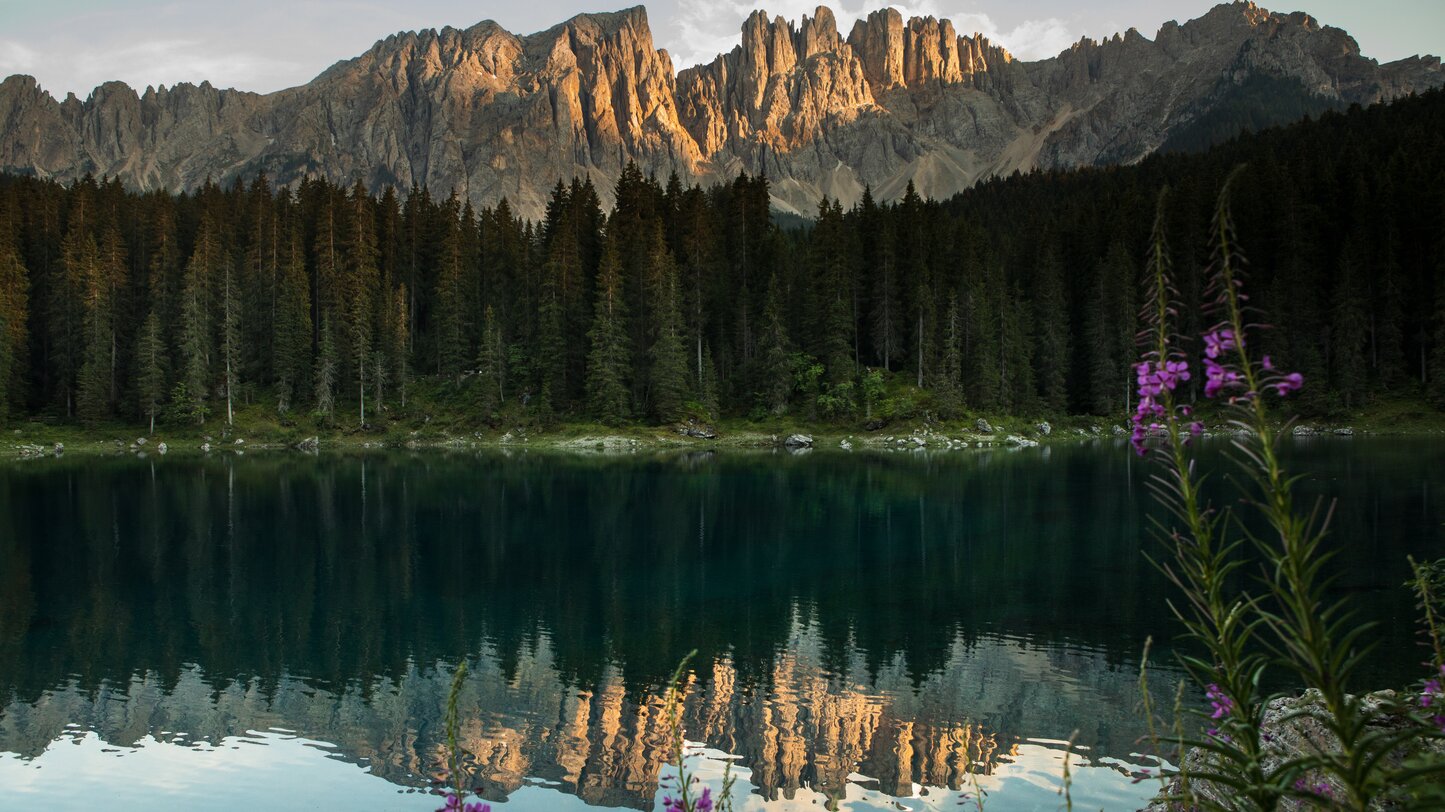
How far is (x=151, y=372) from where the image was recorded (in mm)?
81750

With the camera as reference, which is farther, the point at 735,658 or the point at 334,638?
the point at 334,638

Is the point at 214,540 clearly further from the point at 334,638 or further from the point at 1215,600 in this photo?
the point at 1215,600

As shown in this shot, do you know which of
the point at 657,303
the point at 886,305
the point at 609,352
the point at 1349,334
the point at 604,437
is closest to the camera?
the point at 604,437

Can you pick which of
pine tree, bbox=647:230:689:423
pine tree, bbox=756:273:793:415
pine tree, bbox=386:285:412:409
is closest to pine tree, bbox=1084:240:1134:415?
pine tree, bbox=756:273:793:415

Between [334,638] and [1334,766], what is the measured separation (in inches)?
870

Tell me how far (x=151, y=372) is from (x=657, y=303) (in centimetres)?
4610

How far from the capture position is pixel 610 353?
8200 centimetres

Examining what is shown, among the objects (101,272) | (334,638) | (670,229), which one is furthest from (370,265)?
(334,638)

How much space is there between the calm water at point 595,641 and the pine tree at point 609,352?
126 ft

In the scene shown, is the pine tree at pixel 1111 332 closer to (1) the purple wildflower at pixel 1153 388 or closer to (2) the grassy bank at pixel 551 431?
(2) the grassy bank at pixel 551 431

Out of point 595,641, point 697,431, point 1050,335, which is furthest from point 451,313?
point 595,641

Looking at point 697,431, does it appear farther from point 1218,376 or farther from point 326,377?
point 1218,376

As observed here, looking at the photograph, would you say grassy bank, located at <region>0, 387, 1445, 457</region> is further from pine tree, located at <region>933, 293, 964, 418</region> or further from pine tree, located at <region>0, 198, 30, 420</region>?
pine tree, located at <region>0, 198, 30, 420</region>

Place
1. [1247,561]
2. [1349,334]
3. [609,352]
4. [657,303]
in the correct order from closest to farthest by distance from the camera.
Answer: [1247,561] → [609,352] → [657,303] → [1349,334]
